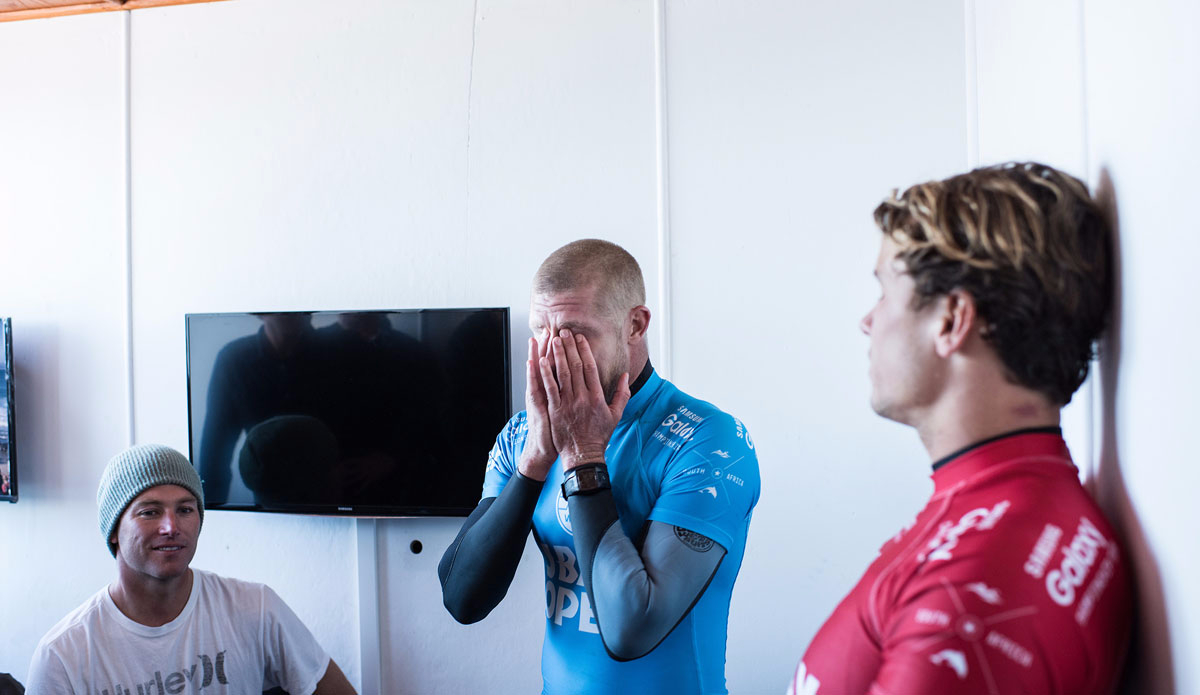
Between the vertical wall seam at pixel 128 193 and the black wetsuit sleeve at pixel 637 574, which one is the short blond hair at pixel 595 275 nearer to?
the black wetsuit sleeve at pixel 637 574

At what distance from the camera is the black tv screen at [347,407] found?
105 inches

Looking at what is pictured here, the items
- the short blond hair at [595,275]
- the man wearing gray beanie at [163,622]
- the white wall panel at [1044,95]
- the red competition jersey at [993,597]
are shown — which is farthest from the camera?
the man wearing gray beanie at [163,622]

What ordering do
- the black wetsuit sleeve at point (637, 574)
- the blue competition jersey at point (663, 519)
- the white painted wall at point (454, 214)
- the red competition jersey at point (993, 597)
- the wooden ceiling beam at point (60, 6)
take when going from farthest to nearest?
the wooden ceiling beam at point (60, 6), the white painted wall at point (454, 214), the blue competition jersey at point (663, 519), the black wetsuit sleeve at point (637, 574), the red competition jersey at point (993, 597)

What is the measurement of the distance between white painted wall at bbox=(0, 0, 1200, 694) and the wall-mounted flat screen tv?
8cm

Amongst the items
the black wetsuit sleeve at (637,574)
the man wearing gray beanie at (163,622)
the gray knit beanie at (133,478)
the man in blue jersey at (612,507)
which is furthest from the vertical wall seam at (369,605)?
the black wetsuit sleeve at (637,574)

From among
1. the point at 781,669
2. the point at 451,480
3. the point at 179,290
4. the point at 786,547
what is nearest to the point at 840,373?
the point at 786,547

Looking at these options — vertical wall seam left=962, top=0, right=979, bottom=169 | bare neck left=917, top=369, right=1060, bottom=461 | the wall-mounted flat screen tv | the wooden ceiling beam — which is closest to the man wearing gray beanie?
the wall-mounted flat screen tv

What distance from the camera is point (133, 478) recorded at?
2.20 metres

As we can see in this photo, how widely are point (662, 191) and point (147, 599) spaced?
1888 millimetres

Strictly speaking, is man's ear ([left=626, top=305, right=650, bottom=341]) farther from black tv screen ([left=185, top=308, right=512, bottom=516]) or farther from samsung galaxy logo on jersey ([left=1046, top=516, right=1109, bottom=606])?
black tv screen ([left=185, top=308, right=512, bottom=516])

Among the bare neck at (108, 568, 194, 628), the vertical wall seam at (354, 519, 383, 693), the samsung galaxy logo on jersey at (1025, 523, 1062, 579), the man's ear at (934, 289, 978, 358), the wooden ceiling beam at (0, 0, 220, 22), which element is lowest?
the vertical wall seam at (354, 519, 383, 693)

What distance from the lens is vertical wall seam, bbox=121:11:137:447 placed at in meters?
3.07

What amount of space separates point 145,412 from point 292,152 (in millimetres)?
1118

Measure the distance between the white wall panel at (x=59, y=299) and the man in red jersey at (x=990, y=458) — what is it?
303 cm
